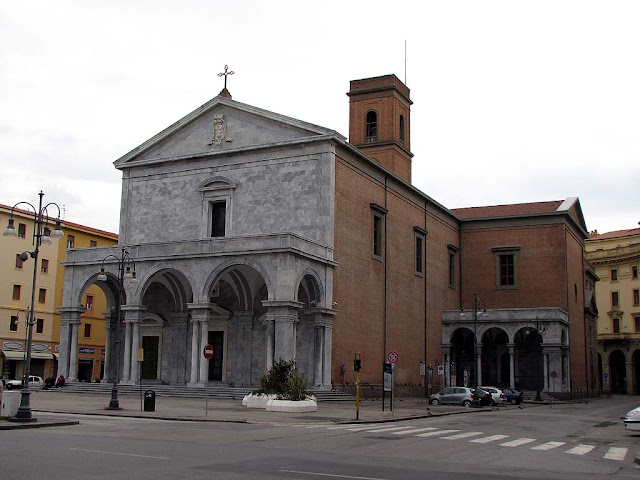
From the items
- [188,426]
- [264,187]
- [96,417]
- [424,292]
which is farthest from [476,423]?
[424,292]

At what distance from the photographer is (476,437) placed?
21.6 metres

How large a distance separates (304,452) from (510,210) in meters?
50.0

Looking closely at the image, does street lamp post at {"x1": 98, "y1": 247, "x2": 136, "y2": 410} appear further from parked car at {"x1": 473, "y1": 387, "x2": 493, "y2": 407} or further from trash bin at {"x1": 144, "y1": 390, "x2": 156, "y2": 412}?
parked car at {"x1": 473, "y1": 387, "x2": 493, "y2": 407}

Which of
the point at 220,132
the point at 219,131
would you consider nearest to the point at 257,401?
the point at 220,132

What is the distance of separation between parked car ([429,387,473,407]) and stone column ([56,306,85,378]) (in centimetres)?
1964

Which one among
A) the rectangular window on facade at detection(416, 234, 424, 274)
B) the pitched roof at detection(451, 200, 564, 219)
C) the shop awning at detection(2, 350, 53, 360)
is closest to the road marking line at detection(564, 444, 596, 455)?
the rectangular window on facade at detection(416, 234, 424, 274)

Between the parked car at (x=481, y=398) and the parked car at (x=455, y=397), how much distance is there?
0.27m

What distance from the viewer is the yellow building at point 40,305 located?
59478mm

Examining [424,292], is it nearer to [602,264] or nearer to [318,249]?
[318,249]

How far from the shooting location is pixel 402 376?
164ft

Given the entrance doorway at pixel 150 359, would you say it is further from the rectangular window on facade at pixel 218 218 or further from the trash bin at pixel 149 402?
the trash bin at pixel 149 402

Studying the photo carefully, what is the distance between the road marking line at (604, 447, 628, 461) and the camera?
58.2 ft

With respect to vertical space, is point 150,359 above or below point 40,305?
below

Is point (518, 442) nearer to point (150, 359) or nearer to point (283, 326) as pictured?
point (283, 326)
